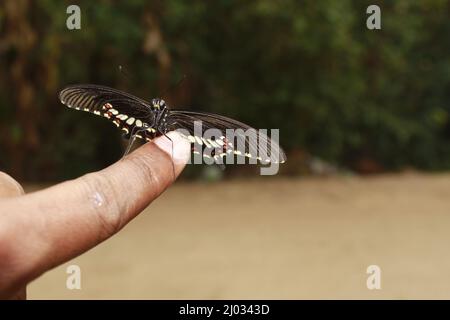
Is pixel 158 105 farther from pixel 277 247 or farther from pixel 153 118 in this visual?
pixel 277 247

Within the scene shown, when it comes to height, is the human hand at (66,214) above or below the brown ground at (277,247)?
above

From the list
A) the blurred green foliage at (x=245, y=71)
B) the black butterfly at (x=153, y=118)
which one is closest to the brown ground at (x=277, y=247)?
the blurred green foliage at (x=245, y=71)

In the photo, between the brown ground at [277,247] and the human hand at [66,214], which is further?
the brown ground at [277,247]

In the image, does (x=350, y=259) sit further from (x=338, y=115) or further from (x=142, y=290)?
(x=338, y=115)

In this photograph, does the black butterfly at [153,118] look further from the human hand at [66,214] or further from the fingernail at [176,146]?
the human hand at [66,214]

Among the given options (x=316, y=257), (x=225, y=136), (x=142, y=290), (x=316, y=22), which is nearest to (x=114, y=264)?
(x=142, y=290)

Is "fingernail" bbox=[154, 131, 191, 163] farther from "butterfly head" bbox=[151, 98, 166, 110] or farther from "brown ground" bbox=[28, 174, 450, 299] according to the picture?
"brown ground" bbox=[28, 174, 450, 299]

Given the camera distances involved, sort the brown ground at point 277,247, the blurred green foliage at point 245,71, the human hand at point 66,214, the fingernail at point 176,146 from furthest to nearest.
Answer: the blurred green foliage at point 245,71 → the brown ground at point 277,247 → the fingernail at point 176,146 → the human hand at point 66,214

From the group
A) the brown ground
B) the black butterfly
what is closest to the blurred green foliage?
the brown ground
